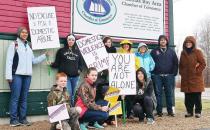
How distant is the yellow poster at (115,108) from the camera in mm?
8695

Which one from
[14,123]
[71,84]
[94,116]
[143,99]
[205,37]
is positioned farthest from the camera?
[205,37]

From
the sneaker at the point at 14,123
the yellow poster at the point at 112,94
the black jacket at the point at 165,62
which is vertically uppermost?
the black jacket at the point at 165,62

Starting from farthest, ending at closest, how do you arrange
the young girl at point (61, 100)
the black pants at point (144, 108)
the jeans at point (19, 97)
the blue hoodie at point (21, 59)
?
the black pants at point (144, 108) < the jeans at point (19, 97) < the blue hoodie at point (21, 59) < the young girl at point (61, 100)

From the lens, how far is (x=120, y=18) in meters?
11.0

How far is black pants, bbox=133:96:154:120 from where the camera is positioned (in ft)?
29.5

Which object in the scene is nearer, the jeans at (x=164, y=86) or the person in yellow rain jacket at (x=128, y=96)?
the person in yellow rain jacket at (x=128, y=96)

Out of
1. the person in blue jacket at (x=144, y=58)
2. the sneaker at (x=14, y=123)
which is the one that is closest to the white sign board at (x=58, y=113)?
the sneaker at (x=14, y=123)

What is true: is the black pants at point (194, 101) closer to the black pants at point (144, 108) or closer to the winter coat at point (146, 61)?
the winter coat at point (146, 61)

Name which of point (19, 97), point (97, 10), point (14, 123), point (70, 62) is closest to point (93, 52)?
point (70, 62)

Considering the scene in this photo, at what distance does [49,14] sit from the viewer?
9531 millimetres

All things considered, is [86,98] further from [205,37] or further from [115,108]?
[205,37]

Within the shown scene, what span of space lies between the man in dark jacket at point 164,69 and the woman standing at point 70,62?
211 cm

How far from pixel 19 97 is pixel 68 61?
1.35 meters

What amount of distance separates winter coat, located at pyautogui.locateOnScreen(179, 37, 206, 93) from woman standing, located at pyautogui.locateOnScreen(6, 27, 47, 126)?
3.86 meters
